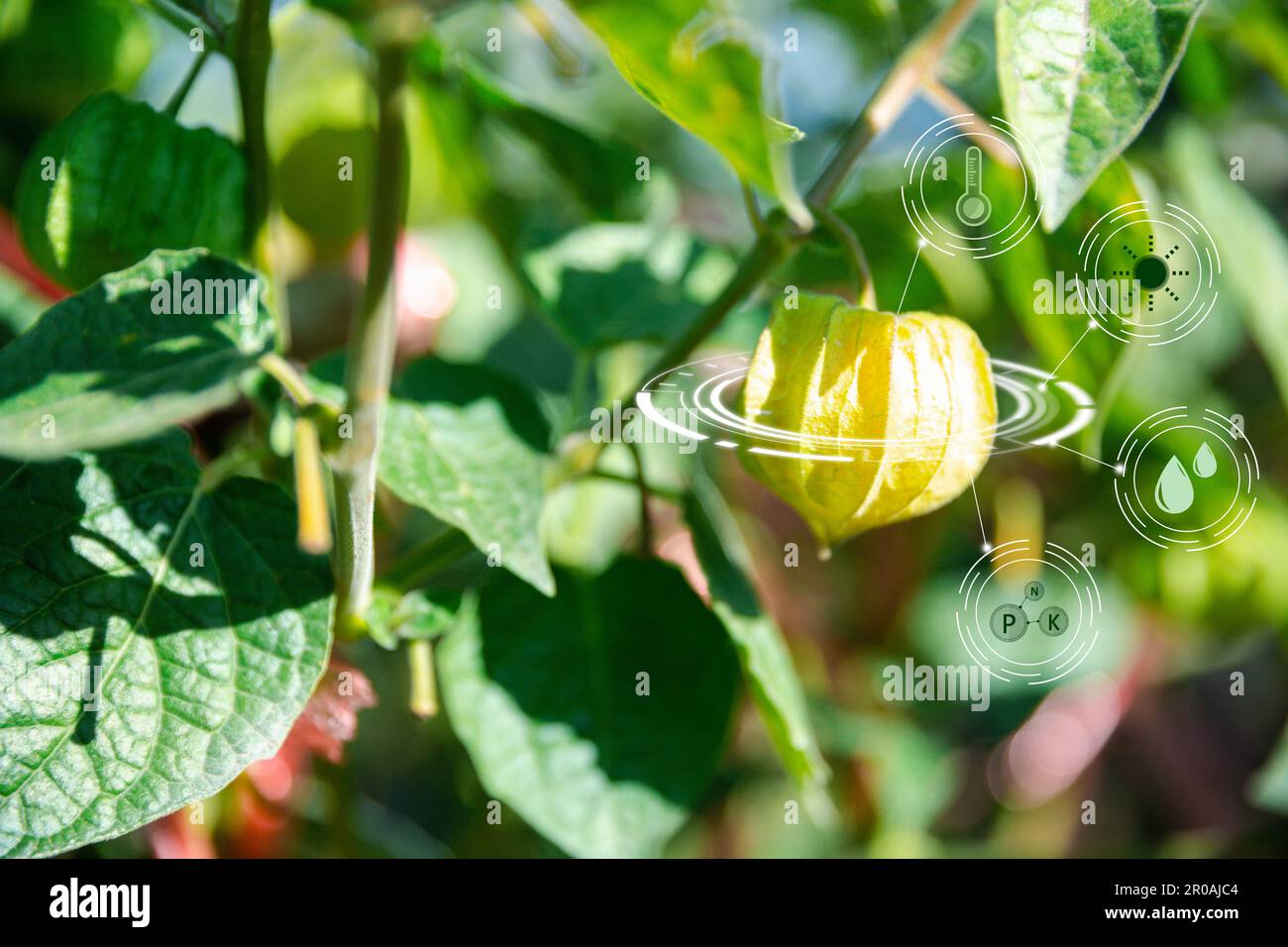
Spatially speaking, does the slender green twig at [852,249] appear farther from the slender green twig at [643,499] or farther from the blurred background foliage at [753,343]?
the slender green twig at [643,499]

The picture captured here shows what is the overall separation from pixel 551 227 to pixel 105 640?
12.7 inches

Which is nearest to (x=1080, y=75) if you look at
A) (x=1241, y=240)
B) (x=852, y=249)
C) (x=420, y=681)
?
(x=852, y=249)

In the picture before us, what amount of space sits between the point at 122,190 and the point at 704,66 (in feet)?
0.86

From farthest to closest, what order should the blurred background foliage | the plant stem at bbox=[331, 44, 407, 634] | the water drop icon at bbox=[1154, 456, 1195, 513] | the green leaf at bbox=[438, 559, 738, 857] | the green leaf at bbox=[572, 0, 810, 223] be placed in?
the water drop icon at bbox=[1154, 456, 1195, 513] → the blurred background foliage → the green leaf at bbox=[438, 559, 738, 857] → the plant stem at bbox=[331, 44, 407, 634] → the green leaf at bbox=[572, 0, 810, 223]

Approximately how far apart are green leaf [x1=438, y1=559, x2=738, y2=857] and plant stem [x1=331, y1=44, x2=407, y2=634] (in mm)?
144

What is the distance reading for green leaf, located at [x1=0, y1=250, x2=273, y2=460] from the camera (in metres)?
0.28

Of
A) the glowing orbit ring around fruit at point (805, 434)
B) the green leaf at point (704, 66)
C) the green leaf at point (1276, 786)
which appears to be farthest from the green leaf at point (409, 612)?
the green leaf at point (1276, 786)

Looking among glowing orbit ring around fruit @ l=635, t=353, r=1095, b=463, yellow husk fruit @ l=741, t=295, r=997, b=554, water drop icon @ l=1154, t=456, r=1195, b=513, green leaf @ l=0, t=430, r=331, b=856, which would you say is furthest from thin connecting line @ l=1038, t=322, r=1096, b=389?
green leaf @ l=0, t=430, r=331, b=856

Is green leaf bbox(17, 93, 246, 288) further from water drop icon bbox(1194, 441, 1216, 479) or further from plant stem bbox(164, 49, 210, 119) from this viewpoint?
water drop icon bbox(1194, 441, 1216, 479)

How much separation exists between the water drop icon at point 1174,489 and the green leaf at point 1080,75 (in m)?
0.46

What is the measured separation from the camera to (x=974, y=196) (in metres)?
0.54

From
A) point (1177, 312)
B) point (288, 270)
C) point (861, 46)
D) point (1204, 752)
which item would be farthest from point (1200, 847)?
point (288, 270)

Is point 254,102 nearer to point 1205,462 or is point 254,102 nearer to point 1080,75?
point 1080,75

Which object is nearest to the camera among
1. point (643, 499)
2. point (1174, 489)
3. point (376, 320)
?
point (376, 320)
